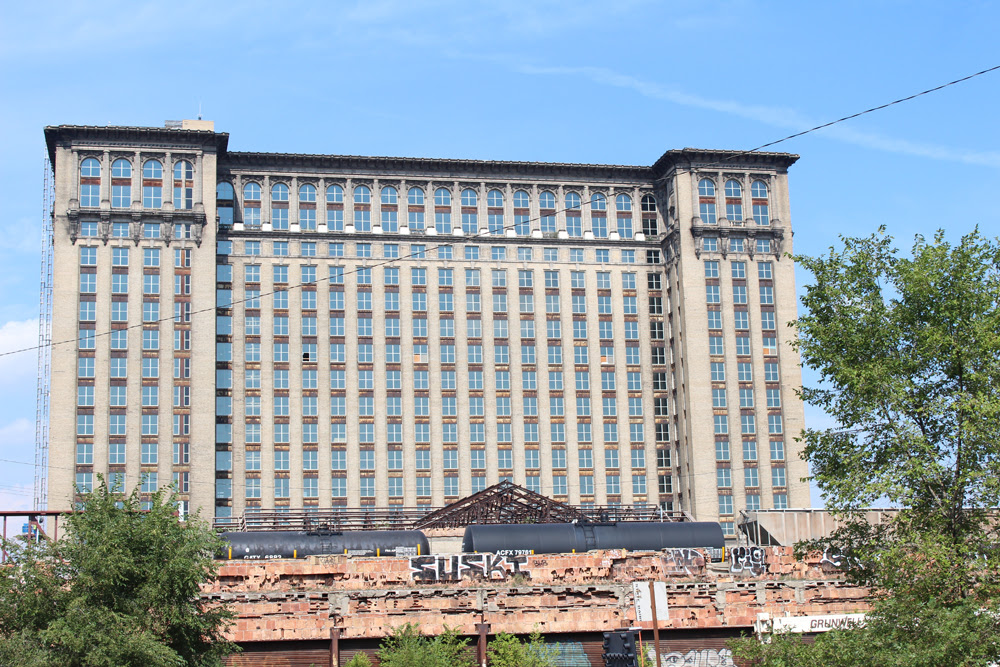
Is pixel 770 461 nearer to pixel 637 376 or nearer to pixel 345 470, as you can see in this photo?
pixel 637 376

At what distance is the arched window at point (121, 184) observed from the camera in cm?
9950

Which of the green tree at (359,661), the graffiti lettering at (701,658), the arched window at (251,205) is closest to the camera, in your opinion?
the green tree at (359,661)

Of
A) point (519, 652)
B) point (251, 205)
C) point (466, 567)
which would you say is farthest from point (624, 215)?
point (519, 652)

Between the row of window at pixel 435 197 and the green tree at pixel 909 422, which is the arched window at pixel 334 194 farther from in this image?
the green tree at pixel 909 422

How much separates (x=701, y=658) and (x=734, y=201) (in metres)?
62.2

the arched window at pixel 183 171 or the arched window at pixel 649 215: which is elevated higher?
the arched window at pixel 183 171

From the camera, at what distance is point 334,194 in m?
106

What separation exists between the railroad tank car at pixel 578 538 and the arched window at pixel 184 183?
47322mm

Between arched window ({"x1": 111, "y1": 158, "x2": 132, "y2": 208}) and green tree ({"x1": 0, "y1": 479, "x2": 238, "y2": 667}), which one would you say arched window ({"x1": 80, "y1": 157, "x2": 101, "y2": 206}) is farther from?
green tree ({"x1": 0, "y1": 479, "x2": 238, "y2": 667})

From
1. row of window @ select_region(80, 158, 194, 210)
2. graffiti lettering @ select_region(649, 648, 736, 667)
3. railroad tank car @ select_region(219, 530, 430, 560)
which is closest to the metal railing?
railroad tank car @ select_region(219, 530, 430, 560)

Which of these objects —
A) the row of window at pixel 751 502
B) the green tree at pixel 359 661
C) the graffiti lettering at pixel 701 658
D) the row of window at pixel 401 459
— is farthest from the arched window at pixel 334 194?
the graffiti lettering at pixel 701 658

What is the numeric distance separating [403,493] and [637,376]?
25.0 metres

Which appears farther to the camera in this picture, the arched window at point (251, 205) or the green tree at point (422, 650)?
the arched window at point (251, 205)

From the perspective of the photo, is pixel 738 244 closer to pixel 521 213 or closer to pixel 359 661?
pixel 521 213
